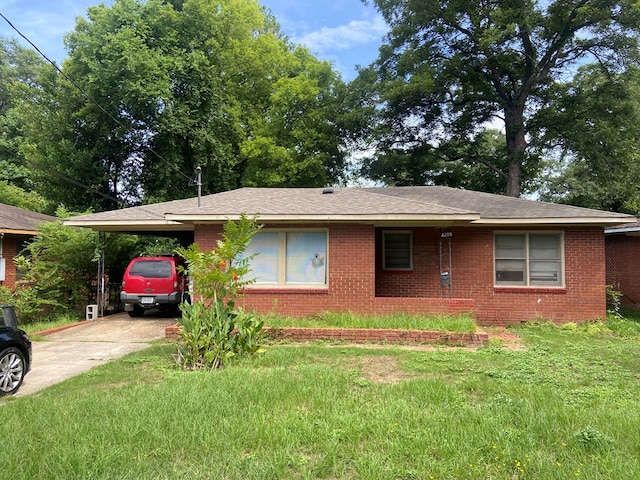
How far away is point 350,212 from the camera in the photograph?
10500mm

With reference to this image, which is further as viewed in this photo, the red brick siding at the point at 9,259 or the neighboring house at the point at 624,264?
the neighboring house at the point at 624,264

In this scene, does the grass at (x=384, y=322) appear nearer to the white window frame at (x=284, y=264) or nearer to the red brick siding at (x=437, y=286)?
the red brick siding at (x=437, y=286)

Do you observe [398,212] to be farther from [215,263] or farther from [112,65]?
[112,65]

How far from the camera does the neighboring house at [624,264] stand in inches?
610

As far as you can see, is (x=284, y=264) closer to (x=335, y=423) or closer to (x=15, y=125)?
(x=335, y=423)

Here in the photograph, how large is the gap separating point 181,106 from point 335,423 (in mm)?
21844

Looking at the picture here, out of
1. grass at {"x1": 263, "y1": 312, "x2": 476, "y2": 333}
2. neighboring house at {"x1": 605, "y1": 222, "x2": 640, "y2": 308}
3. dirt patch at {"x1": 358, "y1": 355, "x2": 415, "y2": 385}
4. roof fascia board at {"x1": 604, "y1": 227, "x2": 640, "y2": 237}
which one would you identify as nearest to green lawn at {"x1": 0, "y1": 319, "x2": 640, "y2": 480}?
dirt patch at {"x1": 358, "y1": 355, "x2": 415, "y2": 385}

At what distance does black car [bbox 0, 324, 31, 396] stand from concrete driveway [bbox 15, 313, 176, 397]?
0.62 ft

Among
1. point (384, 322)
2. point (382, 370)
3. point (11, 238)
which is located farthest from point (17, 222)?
point (382, 370)

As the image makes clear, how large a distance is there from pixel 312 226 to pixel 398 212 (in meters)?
2.15

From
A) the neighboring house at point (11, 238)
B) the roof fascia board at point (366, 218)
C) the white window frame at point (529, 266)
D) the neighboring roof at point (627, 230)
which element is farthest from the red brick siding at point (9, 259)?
the neighboring roof at point (627, 230)

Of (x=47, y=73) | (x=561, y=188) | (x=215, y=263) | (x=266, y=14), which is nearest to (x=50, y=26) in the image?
(x=215, y=263)

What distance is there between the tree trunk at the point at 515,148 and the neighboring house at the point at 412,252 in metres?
10.2

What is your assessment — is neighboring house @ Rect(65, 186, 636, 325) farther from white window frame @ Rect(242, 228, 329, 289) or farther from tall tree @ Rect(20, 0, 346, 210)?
tall tree @ Rect(20, 0, 346, 210)
